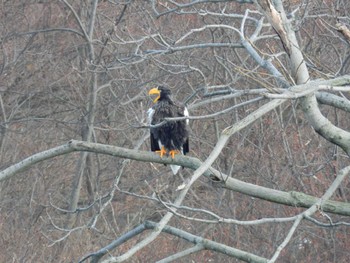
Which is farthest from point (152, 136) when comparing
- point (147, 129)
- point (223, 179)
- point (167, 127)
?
point (223, 179)

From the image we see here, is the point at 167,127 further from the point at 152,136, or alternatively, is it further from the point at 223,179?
the point at 223,179

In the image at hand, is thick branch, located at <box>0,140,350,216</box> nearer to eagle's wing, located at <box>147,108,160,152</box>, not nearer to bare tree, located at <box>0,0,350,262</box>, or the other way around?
bare tree, located at <box>0,0,350,262</box>

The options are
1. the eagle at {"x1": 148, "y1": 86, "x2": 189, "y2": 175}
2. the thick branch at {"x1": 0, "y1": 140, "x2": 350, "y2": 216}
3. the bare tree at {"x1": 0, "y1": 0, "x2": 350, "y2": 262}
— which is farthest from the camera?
the bare tree at {"x1": 0, "y1": 0, "x2": 350, "y2": 262}

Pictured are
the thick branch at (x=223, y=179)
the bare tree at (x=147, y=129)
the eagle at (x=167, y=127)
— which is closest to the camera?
the thick branch at (x=223, y=179)

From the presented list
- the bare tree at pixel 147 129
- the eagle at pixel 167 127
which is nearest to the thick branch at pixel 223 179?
the bare tree at pixel 147 129

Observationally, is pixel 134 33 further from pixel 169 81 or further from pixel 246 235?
pixel 246 235

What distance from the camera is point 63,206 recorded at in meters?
16.1

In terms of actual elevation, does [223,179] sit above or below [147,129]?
above

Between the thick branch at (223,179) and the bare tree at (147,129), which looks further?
the bare tree at (147,129)

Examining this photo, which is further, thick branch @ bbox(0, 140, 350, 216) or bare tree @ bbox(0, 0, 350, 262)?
bare tree @ bbox(0, 0, 350, 262)

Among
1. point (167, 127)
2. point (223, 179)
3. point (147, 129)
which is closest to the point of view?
point (223, 179)

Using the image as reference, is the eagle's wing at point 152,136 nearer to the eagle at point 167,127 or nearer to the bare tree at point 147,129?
the eagle at point 167,127

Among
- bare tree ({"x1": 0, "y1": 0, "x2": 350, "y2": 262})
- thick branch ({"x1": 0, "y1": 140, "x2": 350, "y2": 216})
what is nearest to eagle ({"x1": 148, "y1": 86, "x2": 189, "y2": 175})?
bare tree ({"x1": 0, "y1": 0, "x2": 350, "y2": 262})

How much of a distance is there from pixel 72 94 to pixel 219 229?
473 centimetres
